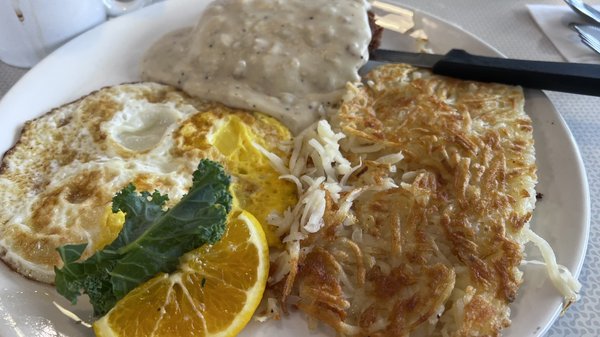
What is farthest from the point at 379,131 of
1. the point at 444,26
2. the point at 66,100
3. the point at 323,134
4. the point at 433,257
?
the point at 66,100

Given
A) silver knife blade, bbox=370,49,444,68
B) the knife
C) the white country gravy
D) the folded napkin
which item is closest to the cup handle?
the white country gravy

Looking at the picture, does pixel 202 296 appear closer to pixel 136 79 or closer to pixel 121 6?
pixel 136 79

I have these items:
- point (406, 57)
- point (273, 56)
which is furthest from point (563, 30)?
point (273, 56)

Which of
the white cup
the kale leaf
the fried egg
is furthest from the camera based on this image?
the white cup

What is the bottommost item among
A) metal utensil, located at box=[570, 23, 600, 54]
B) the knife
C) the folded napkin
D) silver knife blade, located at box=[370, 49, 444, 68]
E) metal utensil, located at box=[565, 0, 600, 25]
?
the folded napkin

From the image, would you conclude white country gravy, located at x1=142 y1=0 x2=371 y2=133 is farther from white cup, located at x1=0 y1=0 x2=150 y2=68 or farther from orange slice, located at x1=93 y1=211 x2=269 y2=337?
orange slice, located at x1=93 y1=211 x2=269 y2=337

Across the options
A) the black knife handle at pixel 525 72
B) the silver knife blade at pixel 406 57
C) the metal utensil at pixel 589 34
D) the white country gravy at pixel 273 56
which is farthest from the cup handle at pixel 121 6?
the metal utensil at pixel 589 34

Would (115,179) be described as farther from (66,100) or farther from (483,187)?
(483,187)
